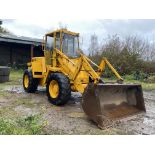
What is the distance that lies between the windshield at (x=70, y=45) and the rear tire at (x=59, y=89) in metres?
1.29

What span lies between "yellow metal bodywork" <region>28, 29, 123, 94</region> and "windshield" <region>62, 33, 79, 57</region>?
0.15 meters

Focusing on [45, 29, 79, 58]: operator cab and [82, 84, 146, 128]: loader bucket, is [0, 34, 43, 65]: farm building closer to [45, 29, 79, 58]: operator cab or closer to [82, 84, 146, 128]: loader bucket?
[45, 29, 79, 58]: operator cab

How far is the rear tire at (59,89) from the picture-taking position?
7629 mm

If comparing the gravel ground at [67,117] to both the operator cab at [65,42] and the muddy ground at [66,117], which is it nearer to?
the muddy ground at [66,117]

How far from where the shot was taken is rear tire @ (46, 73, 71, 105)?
763cm

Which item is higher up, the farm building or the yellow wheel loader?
the farm building

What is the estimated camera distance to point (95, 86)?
6223 millimetres

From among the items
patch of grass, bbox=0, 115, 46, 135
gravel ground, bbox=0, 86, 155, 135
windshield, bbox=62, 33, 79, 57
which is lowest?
gravel ground, bbox=0, 86, 155, 135

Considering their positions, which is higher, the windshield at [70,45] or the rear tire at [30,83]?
the windshield at [70,45]

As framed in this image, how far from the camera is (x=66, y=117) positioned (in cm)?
668

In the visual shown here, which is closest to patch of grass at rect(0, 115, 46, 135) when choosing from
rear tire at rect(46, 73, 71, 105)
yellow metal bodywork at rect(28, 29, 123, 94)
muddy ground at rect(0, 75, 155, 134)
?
muddy ground at rect(0, 75, 155, 134)

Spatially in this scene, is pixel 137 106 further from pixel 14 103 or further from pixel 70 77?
pixel 14 103

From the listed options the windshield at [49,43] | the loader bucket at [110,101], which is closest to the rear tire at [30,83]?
the windshield at [49,43]

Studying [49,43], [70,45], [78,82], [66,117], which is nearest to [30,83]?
[49,43]
